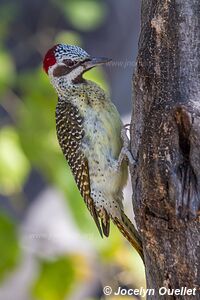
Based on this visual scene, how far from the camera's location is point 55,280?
4.50 metres

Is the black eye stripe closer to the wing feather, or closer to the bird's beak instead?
the bird's beak

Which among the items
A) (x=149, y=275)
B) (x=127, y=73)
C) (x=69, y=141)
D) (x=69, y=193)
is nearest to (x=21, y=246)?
(x=69, y=193)

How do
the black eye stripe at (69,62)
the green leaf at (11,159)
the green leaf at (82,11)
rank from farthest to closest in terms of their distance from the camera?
the green leaf at (82,11), the green leaf at (11,159), the black eye stripe at (69,62)

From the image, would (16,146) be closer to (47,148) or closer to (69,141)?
(47,148)

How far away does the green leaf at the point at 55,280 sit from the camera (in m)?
4.45

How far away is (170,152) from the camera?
286 centimetres

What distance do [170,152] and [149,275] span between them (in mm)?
472

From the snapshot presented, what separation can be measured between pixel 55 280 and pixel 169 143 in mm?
1841

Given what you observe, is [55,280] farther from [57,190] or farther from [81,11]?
[81,11]

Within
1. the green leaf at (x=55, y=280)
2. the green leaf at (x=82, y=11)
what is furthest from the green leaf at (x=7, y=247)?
the green leaf at (x=82, y=11)

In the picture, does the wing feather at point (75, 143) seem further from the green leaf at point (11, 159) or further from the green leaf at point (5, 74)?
the green leaf at point (5, 74)

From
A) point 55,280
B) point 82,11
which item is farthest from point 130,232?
point 82,11

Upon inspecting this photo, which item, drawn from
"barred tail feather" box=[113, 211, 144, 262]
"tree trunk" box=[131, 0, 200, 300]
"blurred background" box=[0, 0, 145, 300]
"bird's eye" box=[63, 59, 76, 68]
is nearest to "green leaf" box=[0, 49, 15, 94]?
"blurred background" box=[0, 0, 145, 300]

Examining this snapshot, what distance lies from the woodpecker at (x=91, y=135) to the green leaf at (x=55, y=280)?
718 mm
